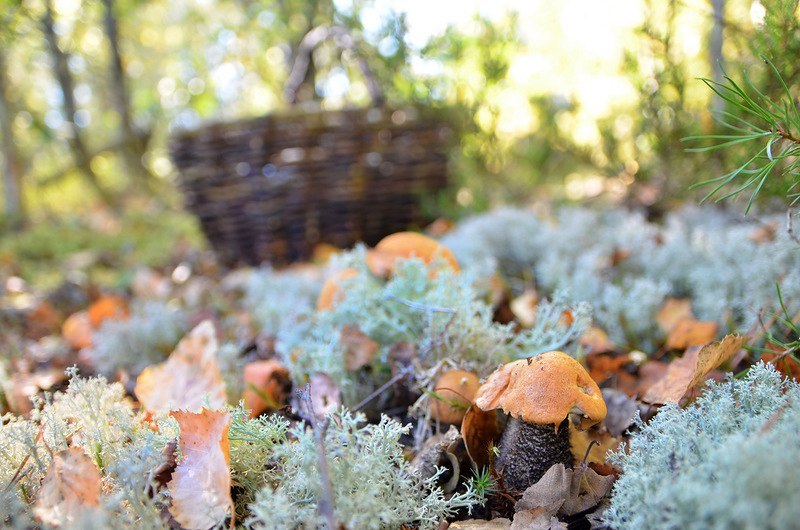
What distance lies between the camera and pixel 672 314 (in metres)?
1.55

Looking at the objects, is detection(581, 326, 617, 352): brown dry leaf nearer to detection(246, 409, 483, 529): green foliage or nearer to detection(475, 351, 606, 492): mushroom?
detection(475, 351, 606, 492): mushroom

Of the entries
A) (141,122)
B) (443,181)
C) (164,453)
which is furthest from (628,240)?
(141,122)

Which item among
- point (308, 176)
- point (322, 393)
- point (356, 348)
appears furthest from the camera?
point (308, 176)

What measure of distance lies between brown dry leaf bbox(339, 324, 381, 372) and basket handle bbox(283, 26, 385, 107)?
1.57 meters

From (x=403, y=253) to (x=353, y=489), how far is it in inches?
32.9

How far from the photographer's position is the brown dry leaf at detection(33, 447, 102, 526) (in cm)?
82

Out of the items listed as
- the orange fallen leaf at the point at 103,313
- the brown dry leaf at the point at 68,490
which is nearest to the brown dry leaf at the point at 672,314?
the brown dry leaf at the point at 68,490

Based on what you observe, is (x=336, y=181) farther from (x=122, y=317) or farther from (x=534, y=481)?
(x=534, y=481)

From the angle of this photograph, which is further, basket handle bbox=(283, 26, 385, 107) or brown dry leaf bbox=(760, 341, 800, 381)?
basket handle bbox=(283, 26, 385, 107)

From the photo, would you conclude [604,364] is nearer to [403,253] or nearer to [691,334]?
[691,334]

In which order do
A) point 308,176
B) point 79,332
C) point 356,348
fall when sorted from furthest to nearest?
point 308,176
point 79,332
point 356,348

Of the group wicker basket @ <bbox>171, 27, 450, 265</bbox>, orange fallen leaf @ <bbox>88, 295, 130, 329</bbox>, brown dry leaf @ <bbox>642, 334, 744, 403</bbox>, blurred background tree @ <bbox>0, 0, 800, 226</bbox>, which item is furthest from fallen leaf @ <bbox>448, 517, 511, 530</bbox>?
wicker basket @ <bbox>171, 27, 450, 265</bbox>

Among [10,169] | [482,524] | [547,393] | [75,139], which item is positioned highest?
[75,139]

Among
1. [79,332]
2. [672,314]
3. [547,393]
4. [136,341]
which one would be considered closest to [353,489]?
[547,393]
